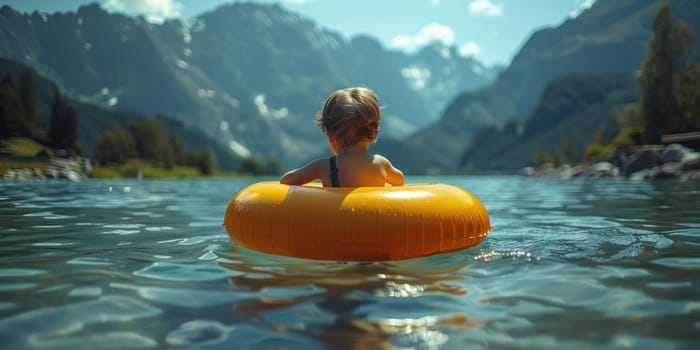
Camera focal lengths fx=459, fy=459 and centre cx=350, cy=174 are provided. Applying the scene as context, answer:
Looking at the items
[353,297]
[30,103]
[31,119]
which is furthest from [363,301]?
[30,103]

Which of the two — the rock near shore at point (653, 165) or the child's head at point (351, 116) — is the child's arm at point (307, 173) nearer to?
the child's head at point (351, 116)

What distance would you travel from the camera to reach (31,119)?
8775 centimetres

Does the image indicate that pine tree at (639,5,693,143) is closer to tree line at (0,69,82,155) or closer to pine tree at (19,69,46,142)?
tree line at (0,69,82,155)

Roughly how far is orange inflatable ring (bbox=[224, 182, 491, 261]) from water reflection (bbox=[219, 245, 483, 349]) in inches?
7.6

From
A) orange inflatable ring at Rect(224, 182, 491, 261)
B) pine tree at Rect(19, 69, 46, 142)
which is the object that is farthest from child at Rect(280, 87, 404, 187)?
pine tree at Rect(19, 69, 46, 142)

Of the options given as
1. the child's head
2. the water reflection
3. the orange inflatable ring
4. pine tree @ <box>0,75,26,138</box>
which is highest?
pine tree @ <box>0,75,26,138</box>

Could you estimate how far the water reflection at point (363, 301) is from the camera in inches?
115

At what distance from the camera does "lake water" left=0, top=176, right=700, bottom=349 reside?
283 centimetres

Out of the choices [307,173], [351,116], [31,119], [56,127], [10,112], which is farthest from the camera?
[31,119]

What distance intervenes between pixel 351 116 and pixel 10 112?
97.0m

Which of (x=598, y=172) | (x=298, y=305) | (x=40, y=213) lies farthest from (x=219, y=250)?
(x=598, y=172)

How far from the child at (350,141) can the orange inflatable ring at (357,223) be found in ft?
1.47

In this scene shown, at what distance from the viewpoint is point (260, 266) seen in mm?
4922

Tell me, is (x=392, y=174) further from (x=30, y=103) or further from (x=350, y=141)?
(x=30, y=103)
